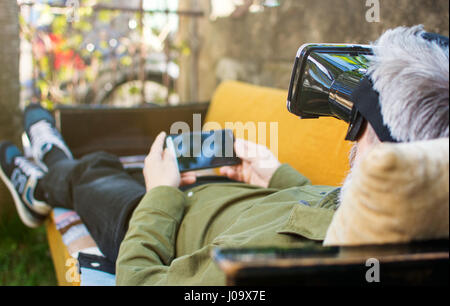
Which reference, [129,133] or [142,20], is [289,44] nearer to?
[129,133]

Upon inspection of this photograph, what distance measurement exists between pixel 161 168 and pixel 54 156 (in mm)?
921

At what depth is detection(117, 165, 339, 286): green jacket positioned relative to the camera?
814 mm

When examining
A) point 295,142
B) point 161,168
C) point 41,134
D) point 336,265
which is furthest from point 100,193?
point 336,265

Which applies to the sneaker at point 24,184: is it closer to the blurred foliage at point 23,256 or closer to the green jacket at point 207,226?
the blurred foliage at point 23,256

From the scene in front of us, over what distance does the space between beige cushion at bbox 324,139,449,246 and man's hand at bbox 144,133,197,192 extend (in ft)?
2.51

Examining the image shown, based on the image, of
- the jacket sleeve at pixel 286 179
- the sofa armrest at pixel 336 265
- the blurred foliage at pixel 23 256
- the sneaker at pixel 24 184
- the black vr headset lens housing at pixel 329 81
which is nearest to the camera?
the sofa armrest at pixel 336 265

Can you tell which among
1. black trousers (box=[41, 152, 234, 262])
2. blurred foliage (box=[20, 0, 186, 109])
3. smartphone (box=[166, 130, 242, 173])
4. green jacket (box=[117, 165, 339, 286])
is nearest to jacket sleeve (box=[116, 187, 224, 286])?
green jacket (box=[117, 165, 339, 286])

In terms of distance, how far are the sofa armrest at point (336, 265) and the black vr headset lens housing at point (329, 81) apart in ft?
0.85

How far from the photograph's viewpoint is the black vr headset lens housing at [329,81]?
0.73m

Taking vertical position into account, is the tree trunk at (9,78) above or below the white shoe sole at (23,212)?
above

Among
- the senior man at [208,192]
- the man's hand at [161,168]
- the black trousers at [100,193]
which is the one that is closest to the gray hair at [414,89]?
the senior man at [208,192]

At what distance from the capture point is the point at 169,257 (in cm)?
107

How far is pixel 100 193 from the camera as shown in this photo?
1.50 meters
